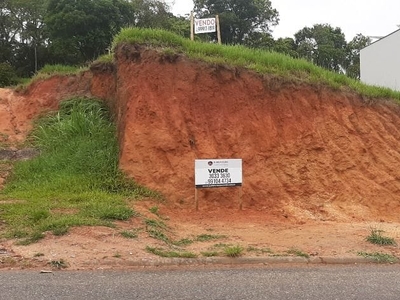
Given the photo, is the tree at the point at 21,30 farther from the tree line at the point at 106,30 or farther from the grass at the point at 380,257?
the grass at the point at 380,257

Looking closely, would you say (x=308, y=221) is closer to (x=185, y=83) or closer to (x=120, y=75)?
(x=185, y=83)

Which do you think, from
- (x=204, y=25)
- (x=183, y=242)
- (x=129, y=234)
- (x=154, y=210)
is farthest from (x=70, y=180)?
(x=204, y=25)

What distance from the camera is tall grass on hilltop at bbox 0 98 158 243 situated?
28.3 feet

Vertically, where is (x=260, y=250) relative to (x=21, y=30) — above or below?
below

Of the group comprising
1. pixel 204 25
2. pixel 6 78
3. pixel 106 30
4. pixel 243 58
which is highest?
pixel 106 30

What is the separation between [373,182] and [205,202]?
4.89 m

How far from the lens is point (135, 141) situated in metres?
12.0

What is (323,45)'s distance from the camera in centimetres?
4556

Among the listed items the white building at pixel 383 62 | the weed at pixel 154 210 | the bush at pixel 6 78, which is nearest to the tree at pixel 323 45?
the white building at pixel 383 62

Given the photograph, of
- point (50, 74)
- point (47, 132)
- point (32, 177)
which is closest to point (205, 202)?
point (32, 177)

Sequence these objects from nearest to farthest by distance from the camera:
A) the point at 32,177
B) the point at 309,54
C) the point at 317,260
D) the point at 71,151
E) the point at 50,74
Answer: the point at 317,260 → the point at 32,177 → the point at 71,151 → the point at 50,74 → the point at 309,54

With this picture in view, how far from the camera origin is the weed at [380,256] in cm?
781

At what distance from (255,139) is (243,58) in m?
2.57

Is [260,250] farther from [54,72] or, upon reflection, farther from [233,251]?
[54,72]
